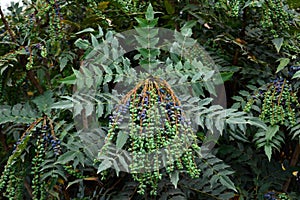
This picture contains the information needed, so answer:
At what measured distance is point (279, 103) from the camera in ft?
4.45

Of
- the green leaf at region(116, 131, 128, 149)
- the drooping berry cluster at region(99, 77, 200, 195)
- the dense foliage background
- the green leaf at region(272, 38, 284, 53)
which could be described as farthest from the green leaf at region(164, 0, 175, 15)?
the green leaf at region(116, 131, 128, 149)

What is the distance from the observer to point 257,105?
1.42 m

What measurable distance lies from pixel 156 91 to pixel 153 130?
13cm

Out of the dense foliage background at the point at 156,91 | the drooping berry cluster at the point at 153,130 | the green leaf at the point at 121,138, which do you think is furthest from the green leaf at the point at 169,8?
the green leaf at the point at 121,138

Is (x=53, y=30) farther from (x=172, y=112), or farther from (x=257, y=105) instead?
(x=257, y=105)

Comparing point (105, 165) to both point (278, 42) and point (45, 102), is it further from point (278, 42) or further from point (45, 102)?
point (278, 42)

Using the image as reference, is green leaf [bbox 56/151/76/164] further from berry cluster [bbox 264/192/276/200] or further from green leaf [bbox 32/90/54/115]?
berry cluster [bbox 264/192/276/200]

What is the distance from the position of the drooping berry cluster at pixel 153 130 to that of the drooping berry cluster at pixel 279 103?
304 millimetres

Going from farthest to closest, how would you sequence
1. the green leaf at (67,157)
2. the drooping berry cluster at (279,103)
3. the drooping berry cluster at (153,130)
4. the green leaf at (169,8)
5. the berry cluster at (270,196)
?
the green leaf at (169,8) → the berry cluster at (270,196) → the drooping berry cluster at (279,103) → the green leaf at (67,157) → the drooping berry cluster at (153,130)

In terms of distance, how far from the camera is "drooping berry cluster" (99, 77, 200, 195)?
3.50 ft

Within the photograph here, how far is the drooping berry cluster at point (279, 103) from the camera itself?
133 cm

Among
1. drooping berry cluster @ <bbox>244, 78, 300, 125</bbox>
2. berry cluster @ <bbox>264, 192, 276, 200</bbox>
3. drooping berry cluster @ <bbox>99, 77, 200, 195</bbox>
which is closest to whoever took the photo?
drooping berry cluster @ <bbox>99, 77, 200, 195</bbox>

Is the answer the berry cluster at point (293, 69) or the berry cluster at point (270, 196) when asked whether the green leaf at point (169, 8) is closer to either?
the berry cluster at point (293, 69)

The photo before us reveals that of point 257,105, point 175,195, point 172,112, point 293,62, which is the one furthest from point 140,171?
point 293,62
